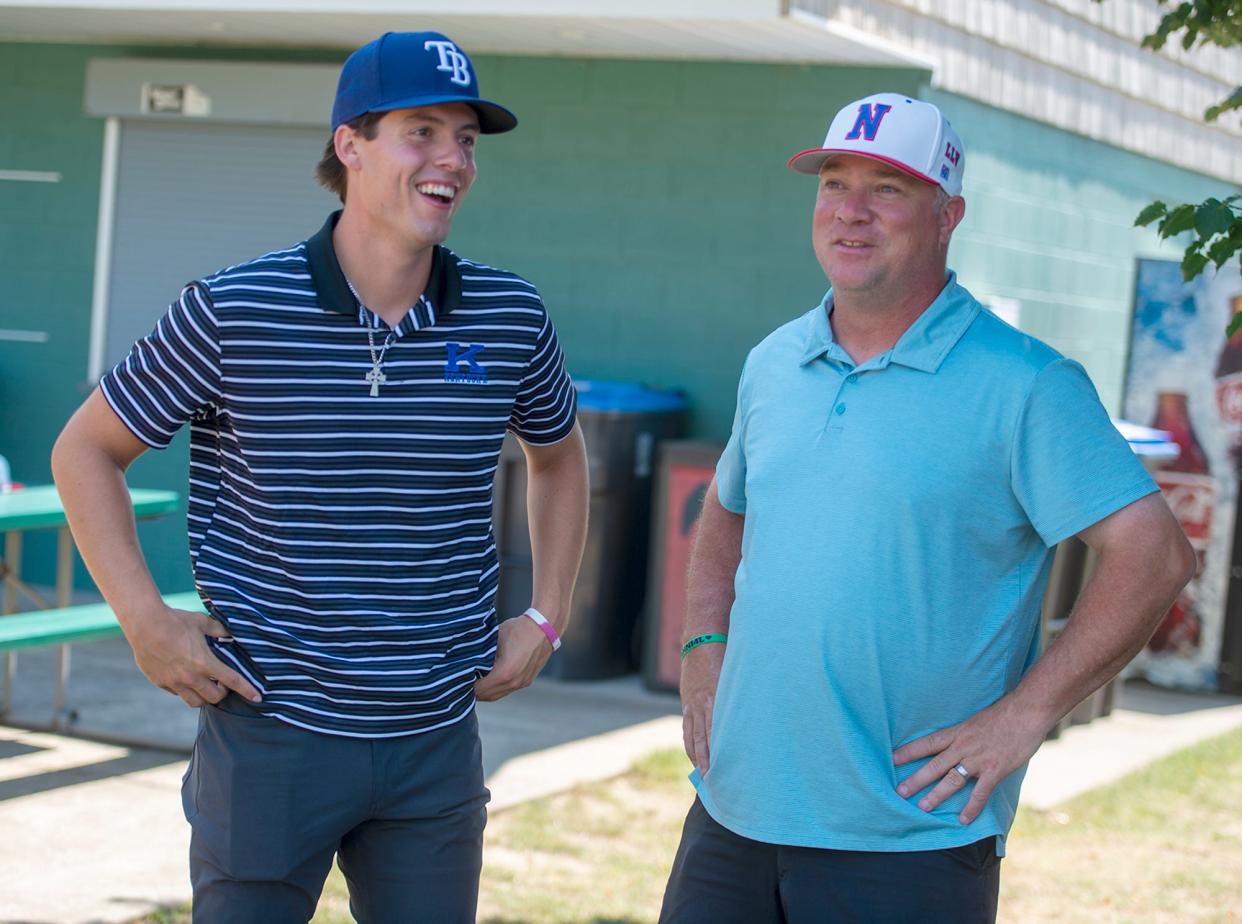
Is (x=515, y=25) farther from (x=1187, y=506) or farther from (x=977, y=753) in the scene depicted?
(x=977, y=753)

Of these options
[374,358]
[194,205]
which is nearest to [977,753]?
[374,358]

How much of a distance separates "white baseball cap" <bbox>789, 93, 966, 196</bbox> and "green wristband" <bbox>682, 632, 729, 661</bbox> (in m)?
0.92

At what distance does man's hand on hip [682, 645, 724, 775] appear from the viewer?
3.13m

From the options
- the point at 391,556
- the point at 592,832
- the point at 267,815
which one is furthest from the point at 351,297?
the point at 592,832

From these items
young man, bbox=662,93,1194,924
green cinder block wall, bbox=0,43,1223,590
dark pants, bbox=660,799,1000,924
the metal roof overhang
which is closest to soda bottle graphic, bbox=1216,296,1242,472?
green cinder block wall, bbox=0,43,1223,590

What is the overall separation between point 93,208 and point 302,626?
823 centimetres

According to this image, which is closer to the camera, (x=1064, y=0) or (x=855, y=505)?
(x=855, y=505)

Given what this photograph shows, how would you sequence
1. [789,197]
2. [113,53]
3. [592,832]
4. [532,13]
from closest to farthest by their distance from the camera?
[592,832]
[532,13]
[789,197]
[113,53]

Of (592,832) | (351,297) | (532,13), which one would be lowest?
(592,832)

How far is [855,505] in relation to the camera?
2789 mm

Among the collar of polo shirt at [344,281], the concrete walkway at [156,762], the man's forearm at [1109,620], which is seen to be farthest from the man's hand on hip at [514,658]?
the concrete walkway at [156,762]

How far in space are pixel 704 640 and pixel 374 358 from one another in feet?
2.87

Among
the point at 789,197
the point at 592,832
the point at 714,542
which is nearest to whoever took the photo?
the point at 714,542

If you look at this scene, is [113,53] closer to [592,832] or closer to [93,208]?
[93,208]
